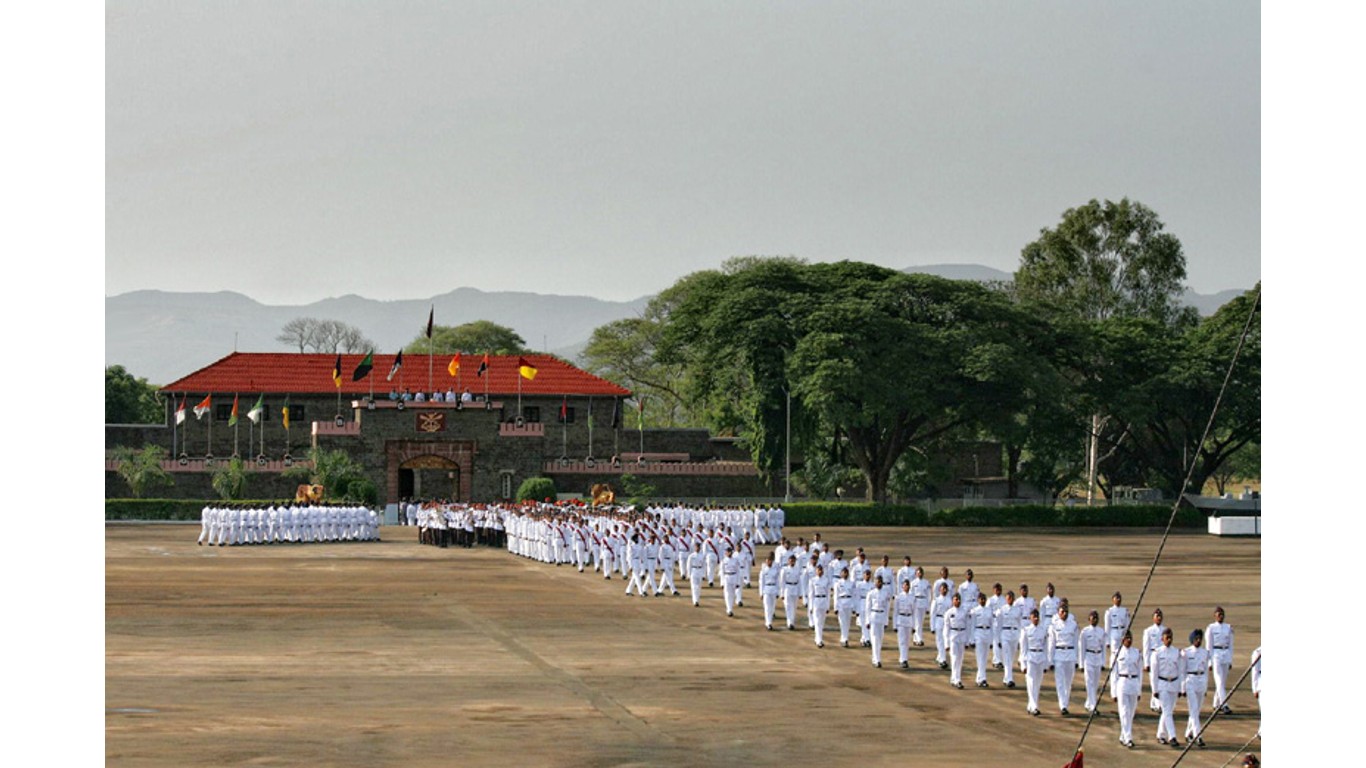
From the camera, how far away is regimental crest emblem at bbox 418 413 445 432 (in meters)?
67.6

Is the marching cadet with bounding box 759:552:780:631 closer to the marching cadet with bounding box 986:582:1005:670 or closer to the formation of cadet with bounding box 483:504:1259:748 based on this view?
the formation of cadet with bounding box 483:504:1259:748

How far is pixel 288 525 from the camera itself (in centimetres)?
4847

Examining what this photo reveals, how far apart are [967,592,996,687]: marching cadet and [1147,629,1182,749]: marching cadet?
10.7ft

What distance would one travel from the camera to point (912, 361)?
62.5m

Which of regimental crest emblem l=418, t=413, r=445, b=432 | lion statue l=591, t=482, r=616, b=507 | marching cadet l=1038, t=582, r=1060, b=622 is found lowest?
lion statue l=591, t=482, r=616, b=507

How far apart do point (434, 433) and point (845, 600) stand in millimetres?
45189

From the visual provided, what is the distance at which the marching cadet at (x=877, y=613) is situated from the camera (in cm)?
2205

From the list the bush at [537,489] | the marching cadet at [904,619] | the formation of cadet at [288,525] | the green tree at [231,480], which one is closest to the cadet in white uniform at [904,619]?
the marching cadet at [904,619]

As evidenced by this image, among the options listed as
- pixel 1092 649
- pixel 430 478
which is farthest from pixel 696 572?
pixel 430 478

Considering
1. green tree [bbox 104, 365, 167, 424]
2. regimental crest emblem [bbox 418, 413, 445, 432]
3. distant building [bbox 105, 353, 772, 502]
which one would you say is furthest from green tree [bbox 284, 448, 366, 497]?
green tree [bbox 104, 365, 167, 424]

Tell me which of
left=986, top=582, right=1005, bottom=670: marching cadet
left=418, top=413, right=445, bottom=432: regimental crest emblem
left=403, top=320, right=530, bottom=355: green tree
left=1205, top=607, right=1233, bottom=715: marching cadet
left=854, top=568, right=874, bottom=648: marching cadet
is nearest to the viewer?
left=1205, top=607, right=1233, bottom=715: marching cadet

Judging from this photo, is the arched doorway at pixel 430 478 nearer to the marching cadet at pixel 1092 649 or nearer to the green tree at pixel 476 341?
the green tree at pixel 476 341

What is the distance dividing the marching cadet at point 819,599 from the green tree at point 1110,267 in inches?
2192

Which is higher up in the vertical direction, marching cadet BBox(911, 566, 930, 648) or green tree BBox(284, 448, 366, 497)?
green tree BBox(284, 448, 366, 497)
